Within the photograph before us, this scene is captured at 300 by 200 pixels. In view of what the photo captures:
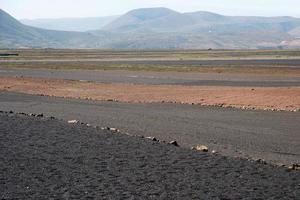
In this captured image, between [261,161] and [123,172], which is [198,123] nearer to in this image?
[261,161]

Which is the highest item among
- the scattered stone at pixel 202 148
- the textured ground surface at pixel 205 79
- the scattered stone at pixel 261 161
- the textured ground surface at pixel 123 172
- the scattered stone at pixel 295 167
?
the textured ground surface at pixel 123 172

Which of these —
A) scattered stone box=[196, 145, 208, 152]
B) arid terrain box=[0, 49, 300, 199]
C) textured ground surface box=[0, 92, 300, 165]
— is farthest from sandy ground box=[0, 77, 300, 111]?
scattered stone box=[196, 145, 208, 152]

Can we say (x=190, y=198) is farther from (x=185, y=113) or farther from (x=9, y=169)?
(x=185, y=113)

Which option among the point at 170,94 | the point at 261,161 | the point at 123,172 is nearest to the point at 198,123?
the point at 261,161

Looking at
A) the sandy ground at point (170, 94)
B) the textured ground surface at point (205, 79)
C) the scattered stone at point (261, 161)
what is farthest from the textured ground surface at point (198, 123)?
the textured ground surface at point (205, 79)

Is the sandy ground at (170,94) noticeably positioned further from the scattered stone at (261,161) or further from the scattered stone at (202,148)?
the scattered stone at (261,161)

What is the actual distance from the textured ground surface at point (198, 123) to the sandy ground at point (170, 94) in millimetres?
2831

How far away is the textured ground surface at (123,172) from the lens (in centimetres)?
1323

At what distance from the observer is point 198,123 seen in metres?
27.2

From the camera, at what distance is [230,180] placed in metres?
14.7

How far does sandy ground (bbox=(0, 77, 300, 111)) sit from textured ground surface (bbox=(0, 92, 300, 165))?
2831 mm

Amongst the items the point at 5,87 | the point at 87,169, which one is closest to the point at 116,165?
the point at 87,169

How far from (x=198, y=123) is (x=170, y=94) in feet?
51.4

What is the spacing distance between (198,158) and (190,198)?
4.95 m
